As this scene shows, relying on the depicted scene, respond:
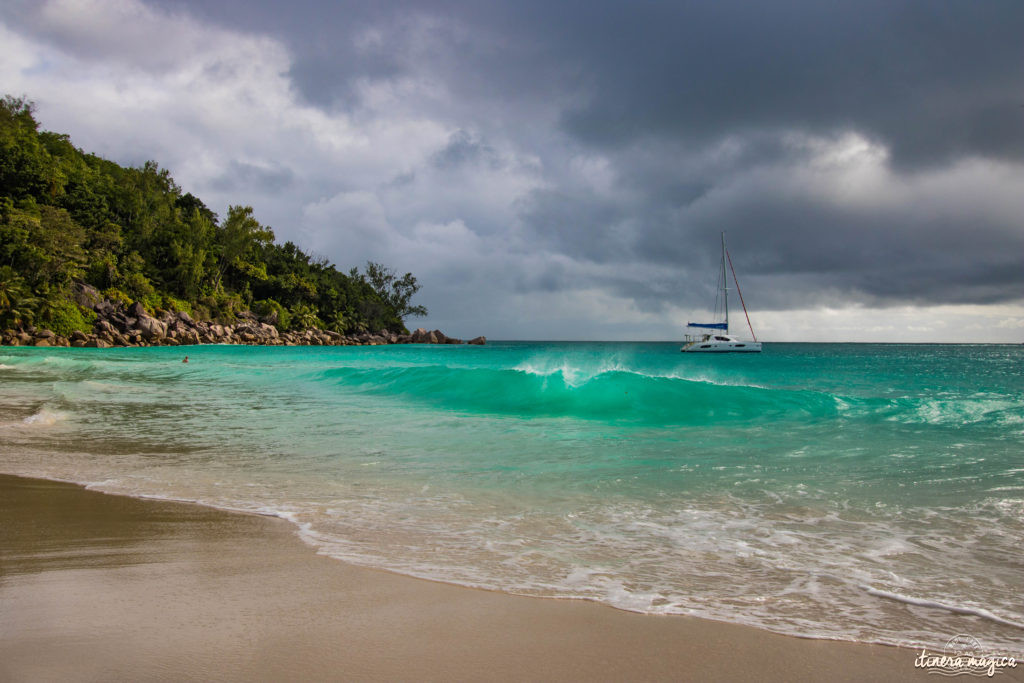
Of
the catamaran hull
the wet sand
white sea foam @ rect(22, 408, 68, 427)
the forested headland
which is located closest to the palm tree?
the forested headland

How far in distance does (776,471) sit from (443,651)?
18.1ft

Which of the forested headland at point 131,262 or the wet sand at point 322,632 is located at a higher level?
the forested headland at point 131,262

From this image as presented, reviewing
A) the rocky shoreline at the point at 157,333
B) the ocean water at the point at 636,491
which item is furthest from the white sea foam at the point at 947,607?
the rocky shoreline at the point at 157,333

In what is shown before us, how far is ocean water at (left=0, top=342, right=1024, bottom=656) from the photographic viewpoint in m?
3.06

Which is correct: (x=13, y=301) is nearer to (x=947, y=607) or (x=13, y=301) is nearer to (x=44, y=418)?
(x=44, y=418)

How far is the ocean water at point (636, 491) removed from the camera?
306 cm

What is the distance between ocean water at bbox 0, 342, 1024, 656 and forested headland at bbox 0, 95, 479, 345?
40359 millimetres

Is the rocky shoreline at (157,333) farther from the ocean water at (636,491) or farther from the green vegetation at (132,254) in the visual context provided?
the ocean water at (636,491)

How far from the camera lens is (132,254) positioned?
2215 inches

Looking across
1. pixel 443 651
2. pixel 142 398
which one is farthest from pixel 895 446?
pixel 142 398

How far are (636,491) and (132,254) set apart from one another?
65494 mm

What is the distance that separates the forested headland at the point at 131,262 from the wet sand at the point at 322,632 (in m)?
50.7

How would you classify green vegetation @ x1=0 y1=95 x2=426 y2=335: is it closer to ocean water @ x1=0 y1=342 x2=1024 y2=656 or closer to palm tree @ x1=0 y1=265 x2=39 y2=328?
palm tree @ x1=0 y1=265 x2=39 y2=328

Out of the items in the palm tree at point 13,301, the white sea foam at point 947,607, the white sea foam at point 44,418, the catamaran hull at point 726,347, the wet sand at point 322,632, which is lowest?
the white sea foam at point 44,418
